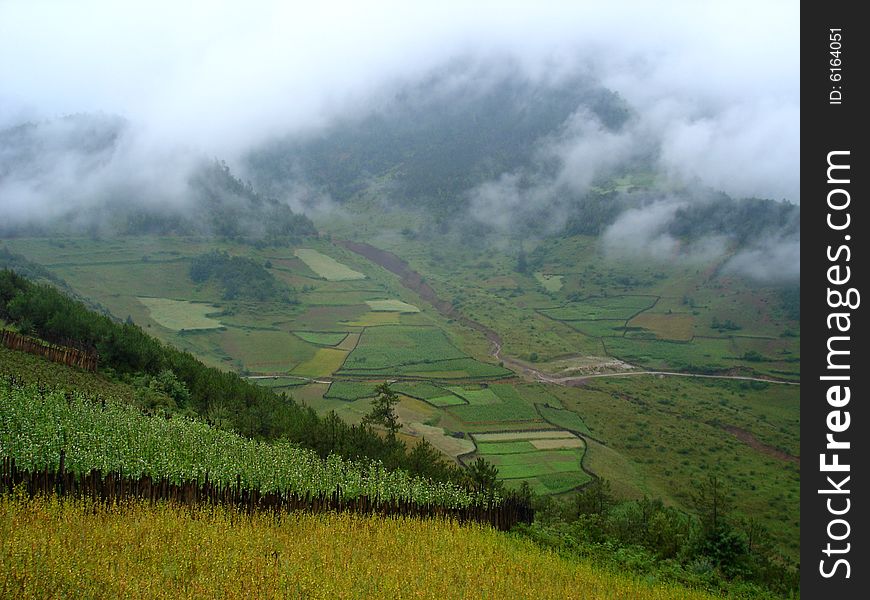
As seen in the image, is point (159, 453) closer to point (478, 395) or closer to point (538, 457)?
point (538, 457)

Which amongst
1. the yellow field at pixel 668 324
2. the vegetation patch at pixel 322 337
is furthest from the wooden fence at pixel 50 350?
the yellow field at pixel 668 324

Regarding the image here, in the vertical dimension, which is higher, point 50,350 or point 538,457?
point 50,350

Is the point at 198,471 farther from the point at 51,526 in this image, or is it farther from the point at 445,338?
the point at 445,338

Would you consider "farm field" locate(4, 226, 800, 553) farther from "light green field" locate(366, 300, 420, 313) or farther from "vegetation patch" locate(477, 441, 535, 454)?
"light green field" locate(366, 300, 420, 313)

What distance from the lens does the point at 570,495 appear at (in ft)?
161

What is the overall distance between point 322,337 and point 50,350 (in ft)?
249

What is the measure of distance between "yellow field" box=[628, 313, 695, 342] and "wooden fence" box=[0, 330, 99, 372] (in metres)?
108

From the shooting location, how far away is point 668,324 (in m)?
128

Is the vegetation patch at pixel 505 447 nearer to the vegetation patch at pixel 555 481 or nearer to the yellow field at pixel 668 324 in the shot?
the vegetation patch at pixel 555 481

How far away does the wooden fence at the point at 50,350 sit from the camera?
1145 inches

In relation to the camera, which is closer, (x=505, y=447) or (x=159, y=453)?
(x=159, y=453)

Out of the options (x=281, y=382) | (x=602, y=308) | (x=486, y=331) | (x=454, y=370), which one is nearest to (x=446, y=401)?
(x=454, y=370)

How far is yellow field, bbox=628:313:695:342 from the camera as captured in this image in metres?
121
